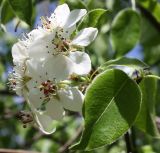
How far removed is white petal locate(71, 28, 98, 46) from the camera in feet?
4.18

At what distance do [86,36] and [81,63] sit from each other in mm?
75

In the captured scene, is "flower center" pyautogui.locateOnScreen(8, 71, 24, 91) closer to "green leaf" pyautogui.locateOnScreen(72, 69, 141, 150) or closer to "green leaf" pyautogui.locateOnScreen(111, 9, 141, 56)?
"green leaf" pyautogui.locateOnScreen(72, 69, 141, 150)

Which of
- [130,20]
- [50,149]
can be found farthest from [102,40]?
[50,149]

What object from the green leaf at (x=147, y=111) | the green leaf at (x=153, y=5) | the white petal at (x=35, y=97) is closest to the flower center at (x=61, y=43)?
the white petal at (x=35, y=97)

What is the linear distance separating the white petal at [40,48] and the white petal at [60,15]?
0.08 meters

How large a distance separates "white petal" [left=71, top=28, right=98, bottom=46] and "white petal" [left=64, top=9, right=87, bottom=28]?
0.12 feet

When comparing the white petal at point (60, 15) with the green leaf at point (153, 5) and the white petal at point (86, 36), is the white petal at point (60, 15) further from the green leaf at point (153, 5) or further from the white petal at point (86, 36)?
the green leaf at point (153, 5)

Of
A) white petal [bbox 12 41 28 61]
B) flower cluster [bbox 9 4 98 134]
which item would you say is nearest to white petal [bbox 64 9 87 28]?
flower cluster [bbox 9 4 98 134]

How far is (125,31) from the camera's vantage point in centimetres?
179

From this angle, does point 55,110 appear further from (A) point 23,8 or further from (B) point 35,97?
(A) point 23,8

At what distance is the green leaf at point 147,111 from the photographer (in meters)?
1.39

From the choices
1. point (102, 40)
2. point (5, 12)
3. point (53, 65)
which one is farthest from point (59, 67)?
point (102, 40)

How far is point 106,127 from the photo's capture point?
3.82ft

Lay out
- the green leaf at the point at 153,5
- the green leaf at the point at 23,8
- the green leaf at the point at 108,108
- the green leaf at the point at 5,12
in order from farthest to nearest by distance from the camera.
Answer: the green leaf at the point at 153,5 → the green leaf at the point at 5,12 → the green leaf at the point at 23,8 → the green leaf at the point at 108,108
